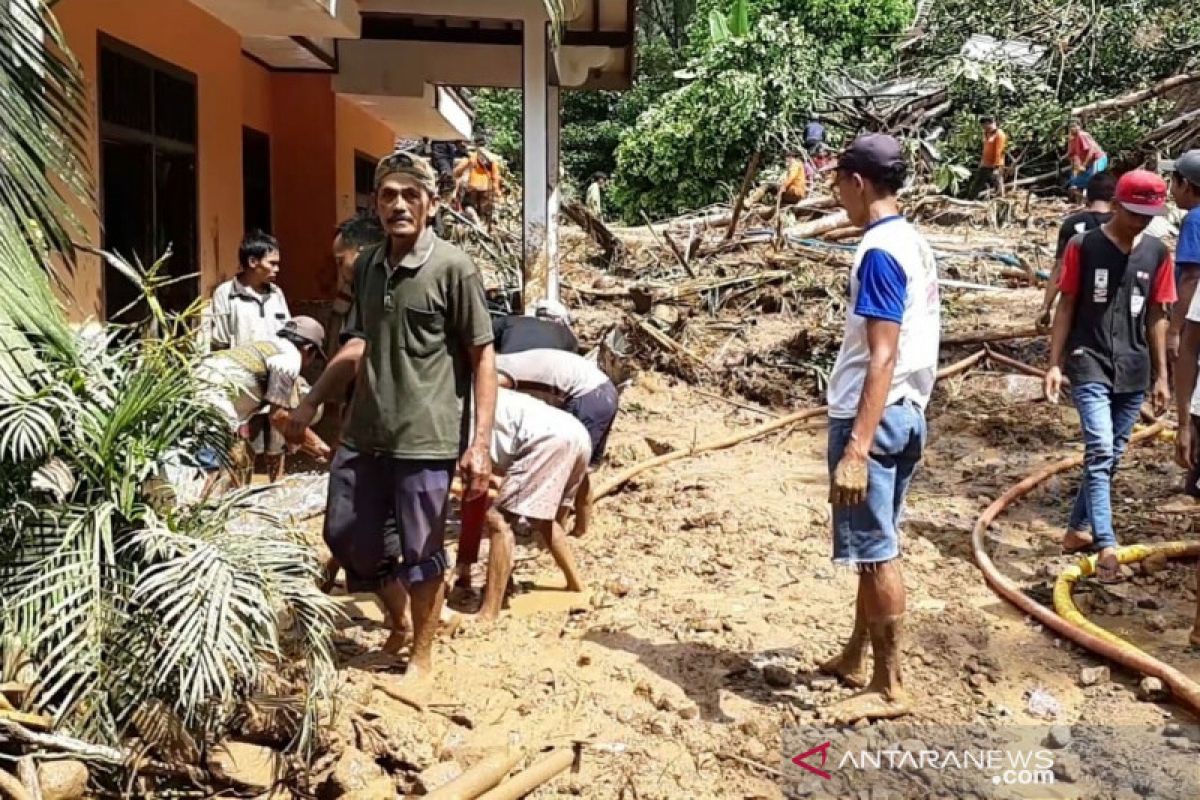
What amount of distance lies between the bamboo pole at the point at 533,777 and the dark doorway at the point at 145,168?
434 cm

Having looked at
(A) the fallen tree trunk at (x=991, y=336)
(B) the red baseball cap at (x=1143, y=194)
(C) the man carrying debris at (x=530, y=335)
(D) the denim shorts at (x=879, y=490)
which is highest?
(B) the red baseball cap at (x=1143, y=194)

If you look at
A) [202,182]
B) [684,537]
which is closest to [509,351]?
[684,537]

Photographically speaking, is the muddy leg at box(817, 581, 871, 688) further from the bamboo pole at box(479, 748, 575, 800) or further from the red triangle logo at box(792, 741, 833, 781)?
the bamboo pole at box(479, 748, 575, 800)

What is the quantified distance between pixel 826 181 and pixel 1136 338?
13.0 meters

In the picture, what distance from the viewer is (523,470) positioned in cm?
473

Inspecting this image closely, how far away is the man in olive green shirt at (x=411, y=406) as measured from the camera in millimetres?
3834

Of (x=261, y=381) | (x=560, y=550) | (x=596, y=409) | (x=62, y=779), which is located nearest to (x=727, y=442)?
(x=596, y=409)

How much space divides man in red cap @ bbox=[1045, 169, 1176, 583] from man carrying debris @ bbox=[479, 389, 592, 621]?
2131mm

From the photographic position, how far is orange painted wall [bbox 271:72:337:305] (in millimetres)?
11352

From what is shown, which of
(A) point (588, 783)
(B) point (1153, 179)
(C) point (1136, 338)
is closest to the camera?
(A) point (588, 783)

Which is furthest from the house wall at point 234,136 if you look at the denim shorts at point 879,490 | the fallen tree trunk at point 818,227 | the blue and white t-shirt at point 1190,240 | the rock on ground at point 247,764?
the fallen tree trunk at point 818,227

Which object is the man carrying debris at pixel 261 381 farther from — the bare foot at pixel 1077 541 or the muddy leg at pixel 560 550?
the bare foot at pixel 1077 541

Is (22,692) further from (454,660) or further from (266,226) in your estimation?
(266,226)

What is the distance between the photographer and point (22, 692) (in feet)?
9.73
